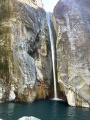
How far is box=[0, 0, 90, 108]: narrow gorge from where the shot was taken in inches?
730

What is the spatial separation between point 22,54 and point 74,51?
7.90 meters

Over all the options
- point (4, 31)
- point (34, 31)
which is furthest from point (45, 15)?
point (4, 31)

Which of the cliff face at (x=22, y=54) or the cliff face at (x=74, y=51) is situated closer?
the cliff face at (x=74, y=51)

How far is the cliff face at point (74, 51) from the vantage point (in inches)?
703

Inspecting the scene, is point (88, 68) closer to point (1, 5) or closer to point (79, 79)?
point (79, 79)

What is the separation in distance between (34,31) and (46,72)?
776cm

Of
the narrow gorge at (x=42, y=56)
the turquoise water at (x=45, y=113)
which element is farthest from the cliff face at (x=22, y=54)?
the turquoise water at (x=45, y=113)

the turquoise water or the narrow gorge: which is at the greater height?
the narrow gorge

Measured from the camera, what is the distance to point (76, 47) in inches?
761

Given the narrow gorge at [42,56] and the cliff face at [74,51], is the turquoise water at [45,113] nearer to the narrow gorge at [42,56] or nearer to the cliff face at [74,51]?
the cliff face at [74,51]

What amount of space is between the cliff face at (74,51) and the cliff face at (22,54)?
4.73m

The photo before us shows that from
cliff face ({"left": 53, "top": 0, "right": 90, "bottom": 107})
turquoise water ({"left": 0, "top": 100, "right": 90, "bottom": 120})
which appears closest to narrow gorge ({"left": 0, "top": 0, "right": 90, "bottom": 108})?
cliff face ({"left": 53, "top": 0, "right": 90, "bottom": 107})

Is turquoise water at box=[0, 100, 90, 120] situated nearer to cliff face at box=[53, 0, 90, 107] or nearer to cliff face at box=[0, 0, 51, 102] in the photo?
cliff face at box=[53, 0, 90, 107]

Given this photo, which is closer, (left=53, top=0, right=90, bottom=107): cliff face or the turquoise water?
the turquoise water
